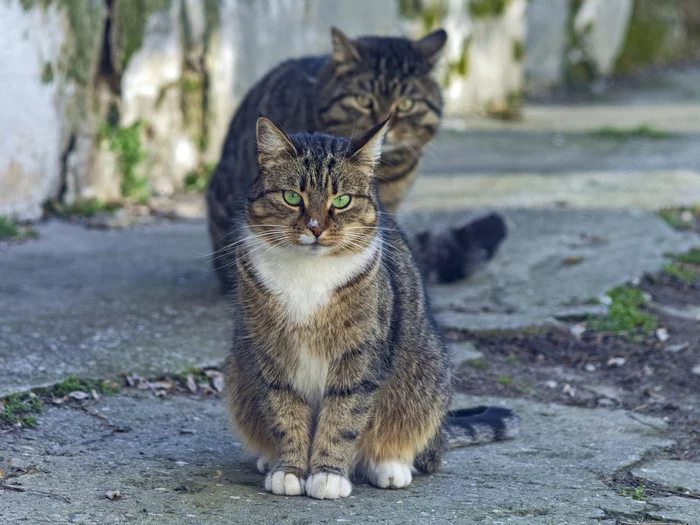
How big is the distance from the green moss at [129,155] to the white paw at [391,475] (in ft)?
14.5

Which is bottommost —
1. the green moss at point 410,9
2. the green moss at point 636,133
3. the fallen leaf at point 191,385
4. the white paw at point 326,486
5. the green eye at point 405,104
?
the fallen leaf at point 191,385

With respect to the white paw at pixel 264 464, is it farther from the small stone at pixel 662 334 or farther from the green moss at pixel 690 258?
the green moss at pixel 690 258

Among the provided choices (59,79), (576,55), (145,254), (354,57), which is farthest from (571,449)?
(576,55)

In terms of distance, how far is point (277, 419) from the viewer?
3.27 metres

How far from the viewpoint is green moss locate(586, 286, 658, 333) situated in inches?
207

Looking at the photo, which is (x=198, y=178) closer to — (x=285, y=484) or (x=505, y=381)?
(x=505, y=381)

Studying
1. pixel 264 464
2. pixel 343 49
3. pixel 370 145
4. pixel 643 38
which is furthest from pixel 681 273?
pixel 643 38

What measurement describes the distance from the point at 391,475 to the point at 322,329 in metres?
0.58

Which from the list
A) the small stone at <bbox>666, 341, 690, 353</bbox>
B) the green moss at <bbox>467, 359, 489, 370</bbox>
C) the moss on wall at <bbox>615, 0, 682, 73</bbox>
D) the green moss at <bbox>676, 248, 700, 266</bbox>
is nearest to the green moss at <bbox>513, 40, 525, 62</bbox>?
the moss on wall at <bbox>615, 0, 682, 73</bbox>

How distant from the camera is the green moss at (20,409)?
11.8 feet

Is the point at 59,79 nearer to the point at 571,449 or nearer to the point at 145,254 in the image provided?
the point at 145,254

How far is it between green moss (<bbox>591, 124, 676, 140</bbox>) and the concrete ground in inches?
64.4

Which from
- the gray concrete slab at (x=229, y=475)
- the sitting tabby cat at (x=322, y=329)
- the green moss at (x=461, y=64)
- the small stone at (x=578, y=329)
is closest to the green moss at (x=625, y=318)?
the small stone at (x=578, y=329)

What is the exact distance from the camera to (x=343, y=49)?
204 inches
